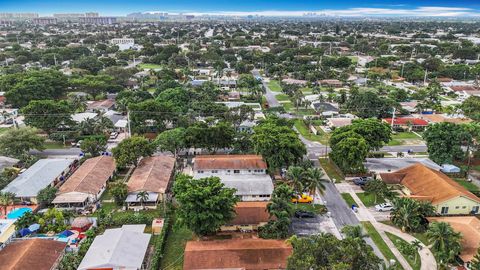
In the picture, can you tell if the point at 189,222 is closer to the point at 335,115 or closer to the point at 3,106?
the point at 335,115

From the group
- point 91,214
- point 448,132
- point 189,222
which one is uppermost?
point 448,132

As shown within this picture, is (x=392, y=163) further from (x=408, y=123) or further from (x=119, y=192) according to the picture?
(x=119, y=192)

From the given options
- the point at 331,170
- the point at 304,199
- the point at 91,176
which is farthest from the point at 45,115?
the point at 331,170

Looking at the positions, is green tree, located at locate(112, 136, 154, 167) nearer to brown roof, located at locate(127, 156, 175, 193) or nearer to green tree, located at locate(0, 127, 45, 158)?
brown roof, located at locate(127, 156, 175, 193)

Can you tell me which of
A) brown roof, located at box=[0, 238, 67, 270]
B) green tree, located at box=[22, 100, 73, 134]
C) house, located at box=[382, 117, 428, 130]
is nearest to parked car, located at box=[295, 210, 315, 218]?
brown roof, located at box=[0, 238, 67, 270]

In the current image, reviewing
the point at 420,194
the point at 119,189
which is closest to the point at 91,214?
the point at 119,189

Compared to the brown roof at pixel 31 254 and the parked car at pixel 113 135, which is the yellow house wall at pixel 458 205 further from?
the parked car at pixel 113 135

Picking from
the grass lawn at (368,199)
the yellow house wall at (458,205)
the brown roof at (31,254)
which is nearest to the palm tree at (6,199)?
the brown roof at (31,254)
